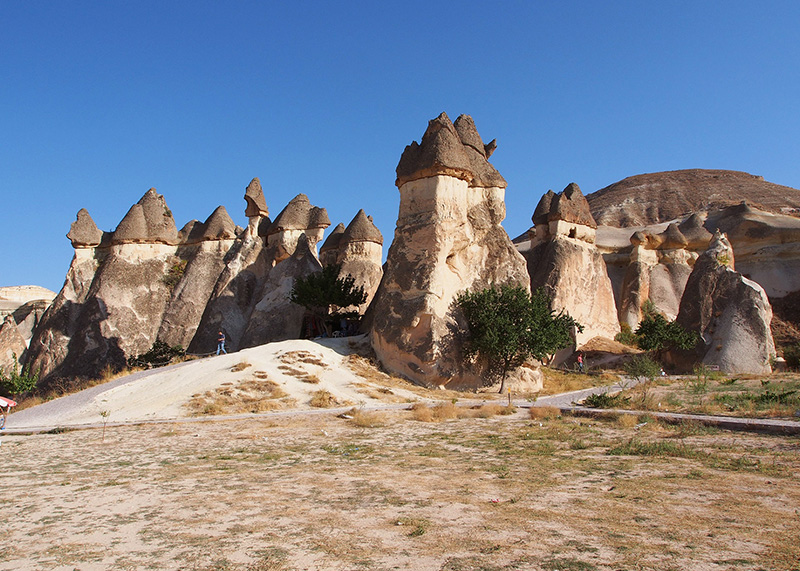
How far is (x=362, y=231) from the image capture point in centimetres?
2383

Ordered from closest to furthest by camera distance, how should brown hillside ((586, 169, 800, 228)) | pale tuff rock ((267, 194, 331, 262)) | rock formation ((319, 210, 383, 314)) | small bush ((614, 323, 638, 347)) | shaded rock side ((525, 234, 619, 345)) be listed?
1. rock formation ((319, 210, 383, 314))
2. shaded rock side ((525, 234, 619, 345))
3. pale tuff rock ((267, 194, 331, 262))
4. small bush ((614, 323, 638, 347))
5. brown hillside ((586, 169, 800, 228))

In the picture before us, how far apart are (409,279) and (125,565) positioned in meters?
12.4

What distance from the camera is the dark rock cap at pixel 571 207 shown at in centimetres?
2506

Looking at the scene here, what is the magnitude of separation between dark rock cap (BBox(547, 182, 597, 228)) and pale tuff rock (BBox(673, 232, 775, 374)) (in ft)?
18.6

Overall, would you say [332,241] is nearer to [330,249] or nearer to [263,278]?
[330,249]

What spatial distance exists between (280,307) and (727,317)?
14627 millimetres

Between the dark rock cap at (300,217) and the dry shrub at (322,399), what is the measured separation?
12636mm

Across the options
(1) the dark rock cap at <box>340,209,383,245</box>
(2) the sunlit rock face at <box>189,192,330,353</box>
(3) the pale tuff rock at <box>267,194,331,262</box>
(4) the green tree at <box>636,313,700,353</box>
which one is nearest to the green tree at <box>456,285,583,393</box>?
(4) the green tree at <box>636,313,700,353</box>

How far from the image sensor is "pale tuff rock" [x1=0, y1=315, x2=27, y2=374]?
882 inches

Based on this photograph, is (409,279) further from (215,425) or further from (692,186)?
(692,186)

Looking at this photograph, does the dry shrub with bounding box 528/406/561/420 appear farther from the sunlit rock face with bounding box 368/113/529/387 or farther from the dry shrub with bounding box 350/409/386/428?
the sunlit rock face with bounding box 368/113/529/387

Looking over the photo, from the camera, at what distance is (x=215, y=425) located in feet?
33.0

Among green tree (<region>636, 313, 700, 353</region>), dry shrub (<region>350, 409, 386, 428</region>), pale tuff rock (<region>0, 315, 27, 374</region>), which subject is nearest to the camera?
dry shrub (<region>350, 409, 386, 428</region>)

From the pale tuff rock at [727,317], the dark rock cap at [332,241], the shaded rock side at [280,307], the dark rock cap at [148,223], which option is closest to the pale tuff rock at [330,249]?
the dark rock cap at [332,241]
